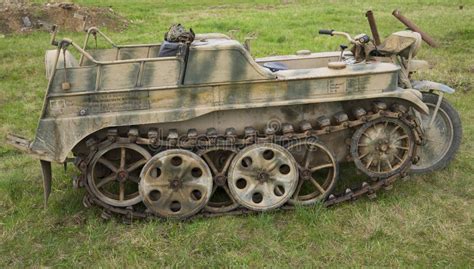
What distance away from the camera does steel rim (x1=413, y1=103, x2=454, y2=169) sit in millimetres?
6992

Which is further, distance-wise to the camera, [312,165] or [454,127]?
[454,127]

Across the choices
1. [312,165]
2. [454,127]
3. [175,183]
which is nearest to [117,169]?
[175,183]

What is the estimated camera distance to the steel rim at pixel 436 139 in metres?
6.99

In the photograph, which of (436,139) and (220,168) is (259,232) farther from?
(436,139)

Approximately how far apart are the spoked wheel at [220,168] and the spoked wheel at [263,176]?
9 centimetres

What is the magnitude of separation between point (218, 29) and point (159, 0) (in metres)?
14.2

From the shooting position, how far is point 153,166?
559cm

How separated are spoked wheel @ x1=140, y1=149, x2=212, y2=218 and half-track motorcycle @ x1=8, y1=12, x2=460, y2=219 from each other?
1cm

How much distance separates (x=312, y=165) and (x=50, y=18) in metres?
15.5

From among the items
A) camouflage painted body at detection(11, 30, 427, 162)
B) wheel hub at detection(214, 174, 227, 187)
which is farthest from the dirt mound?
wheel hub at detection(214, 174, 227, 187)

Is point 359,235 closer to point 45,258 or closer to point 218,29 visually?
point 45,258

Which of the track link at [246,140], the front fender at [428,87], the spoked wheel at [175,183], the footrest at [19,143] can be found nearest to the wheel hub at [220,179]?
the spoked wheel at [175,183]

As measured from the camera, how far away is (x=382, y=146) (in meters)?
5.93

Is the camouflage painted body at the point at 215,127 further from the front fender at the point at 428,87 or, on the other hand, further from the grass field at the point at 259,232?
the front fender at the point at 428,87
